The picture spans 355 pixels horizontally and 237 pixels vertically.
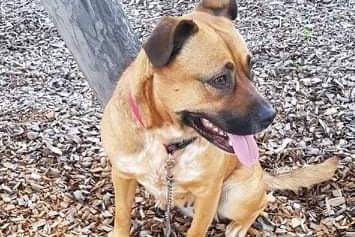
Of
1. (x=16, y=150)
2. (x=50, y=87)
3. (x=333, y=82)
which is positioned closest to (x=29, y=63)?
(x=50, y=87)

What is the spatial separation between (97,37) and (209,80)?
1.37 metres

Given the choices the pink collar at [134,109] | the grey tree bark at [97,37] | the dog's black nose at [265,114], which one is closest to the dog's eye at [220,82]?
the dog's black nose at [265,114]

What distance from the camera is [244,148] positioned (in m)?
2.95

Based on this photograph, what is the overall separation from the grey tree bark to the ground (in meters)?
0.59

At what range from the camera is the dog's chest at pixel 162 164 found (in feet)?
10.2

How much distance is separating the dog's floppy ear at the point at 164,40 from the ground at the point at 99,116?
4.92ft

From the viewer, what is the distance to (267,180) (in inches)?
152

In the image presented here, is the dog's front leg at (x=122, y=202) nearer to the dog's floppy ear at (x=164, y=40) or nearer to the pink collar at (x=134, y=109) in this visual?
the pink collar at (x=134, y=109)

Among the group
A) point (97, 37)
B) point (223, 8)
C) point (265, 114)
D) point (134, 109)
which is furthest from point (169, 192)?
point (97, 37)

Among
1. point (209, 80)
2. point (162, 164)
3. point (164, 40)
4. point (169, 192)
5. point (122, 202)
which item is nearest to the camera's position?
point (164, 40)

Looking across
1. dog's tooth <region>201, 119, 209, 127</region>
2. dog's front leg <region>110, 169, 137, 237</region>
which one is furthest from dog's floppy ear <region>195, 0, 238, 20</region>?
dog's front leg <region>110, 169, 137, 237</region>

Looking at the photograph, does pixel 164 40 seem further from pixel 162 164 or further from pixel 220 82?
pixel 162 164

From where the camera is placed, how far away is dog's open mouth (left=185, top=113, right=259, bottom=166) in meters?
2.89

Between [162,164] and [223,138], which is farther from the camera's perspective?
[162,164]
